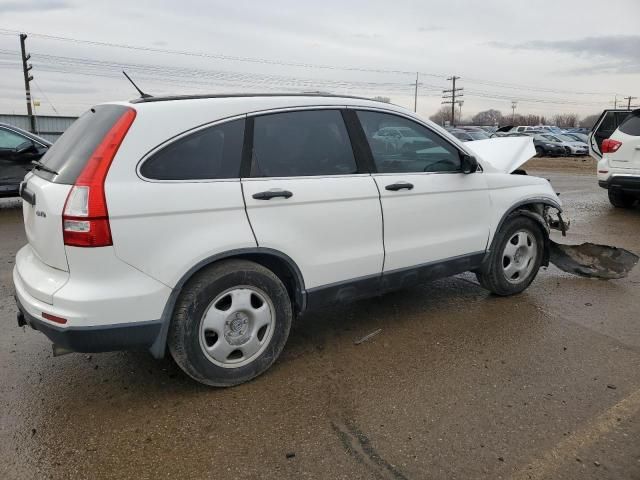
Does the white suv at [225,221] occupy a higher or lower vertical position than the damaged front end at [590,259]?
higher

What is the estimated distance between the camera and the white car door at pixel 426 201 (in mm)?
3756

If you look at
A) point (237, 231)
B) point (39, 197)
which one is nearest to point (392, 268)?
point (237, 231)

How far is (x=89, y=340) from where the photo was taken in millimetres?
2721

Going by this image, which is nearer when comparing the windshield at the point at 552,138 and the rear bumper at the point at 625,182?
the rear bumper at the point at 625,182

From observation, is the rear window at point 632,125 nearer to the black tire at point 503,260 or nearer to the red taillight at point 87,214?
the black tire at point 503,260

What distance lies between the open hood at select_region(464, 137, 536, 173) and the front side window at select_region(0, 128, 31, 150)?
322 inches

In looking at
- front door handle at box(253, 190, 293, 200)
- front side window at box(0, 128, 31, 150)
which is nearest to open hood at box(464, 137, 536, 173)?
front door handle at box(253, 190, 293, 200)

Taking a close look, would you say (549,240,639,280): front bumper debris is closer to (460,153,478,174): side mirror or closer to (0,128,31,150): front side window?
(460,153,478,174): side mirror

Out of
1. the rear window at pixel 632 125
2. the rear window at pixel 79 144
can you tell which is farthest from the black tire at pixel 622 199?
the rear window at pixel 79 144

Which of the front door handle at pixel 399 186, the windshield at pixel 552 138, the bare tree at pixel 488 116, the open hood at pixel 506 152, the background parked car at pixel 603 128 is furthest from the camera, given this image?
the bare tree at pixel 488 116

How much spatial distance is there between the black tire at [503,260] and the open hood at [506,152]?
19.9 inches

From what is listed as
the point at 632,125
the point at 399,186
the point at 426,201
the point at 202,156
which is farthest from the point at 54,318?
the point at 632,125

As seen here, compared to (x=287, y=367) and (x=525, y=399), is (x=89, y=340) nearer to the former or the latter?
(x=287, y=367)

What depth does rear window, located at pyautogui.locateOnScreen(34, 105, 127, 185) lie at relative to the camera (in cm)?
282
